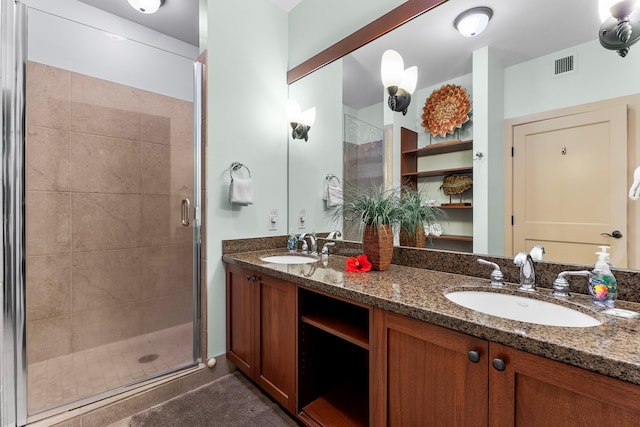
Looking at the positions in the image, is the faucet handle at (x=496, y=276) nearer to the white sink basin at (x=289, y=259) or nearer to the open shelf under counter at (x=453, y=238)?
the open shelf under counter at (x=453, y=238)

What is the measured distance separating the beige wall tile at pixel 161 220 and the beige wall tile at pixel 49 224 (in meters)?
0.45

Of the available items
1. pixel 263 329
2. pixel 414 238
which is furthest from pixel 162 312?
pixel 414 238

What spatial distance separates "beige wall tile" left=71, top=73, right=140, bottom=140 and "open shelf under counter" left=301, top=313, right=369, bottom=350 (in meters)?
1.97

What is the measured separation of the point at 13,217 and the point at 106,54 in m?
1.30

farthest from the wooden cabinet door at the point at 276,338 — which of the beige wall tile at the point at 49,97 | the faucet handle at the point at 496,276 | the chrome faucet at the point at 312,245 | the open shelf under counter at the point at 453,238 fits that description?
the beige wall tile at the point at 49,97

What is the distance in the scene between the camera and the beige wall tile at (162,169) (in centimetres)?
209

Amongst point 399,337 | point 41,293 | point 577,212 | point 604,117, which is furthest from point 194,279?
point 604,117

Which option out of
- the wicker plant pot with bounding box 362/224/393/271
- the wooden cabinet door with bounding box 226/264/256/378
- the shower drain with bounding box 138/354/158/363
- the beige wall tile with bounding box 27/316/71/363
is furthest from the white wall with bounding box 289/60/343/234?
the beige wall tile with bounding box 27/316/71/363

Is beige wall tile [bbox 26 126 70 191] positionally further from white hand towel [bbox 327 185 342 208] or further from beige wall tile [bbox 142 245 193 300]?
white hand towel [bbox 327 185 342 208]

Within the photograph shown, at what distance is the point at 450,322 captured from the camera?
0.81 meters

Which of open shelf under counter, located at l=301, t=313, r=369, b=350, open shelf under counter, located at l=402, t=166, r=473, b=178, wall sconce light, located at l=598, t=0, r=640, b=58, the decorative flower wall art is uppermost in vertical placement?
wall sconce light, located at l=598, t=0, r=640, b=58

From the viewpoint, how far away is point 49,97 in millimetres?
1802

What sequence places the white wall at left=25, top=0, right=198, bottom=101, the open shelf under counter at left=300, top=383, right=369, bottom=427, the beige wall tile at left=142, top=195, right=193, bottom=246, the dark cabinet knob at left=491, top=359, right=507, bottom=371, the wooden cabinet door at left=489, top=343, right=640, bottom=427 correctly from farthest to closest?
the beige wall tile at left=142, top=195, right=193, bottom=246 < the white wall at left=25, top=0, right=198, bottom=101 < the open shelf under counter at left=300, top=383, right=369, bottom=427 < the dark cabinet knob at left=491, top=359, right=507, bottom=371 < the wooden cabinet door at left=489, top=343, right=640, bottom=427

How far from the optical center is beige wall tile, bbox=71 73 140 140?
197cm
